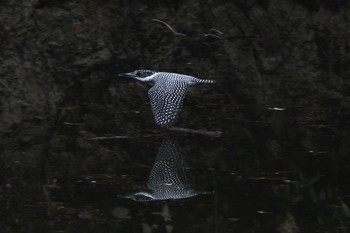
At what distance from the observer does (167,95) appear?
559 centimetres

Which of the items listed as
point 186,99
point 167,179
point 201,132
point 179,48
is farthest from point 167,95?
point 179,48

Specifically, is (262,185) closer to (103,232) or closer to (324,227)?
(324,227)

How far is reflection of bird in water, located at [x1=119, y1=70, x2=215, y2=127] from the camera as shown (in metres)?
5.45

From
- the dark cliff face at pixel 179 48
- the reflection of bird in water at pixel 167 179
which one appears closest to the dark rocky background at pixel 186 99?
the dark cliff face at pixel 179 48

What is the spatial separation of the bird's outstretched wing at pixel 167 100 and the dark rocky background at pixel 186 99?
143 mm

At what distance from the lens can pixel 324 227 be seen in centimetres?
423

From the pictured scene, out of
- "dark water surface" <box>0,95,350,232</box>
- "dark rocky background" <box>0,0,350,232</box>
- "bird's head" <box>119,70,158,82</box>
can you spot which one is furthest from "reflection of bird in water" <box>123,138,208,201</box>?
"bird's head" <box>119,70,158,82</box>

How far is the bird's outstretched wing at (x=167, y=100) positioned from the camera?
214 inches

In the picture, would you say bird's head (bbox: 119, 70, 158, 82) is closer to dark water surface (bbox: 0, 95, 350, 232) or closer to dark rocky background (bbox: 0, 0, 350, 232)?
dark rocky background (bbox: 0, 0, 350, 232)

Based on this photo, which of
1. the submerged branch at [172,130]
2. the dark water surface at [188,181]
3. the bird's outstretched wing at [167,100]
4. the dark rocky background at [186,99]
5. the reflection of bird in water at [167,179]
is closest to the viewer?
the dark water surface at [188,181]

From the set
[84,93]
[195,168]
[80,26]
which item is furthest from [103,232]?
[80,26]

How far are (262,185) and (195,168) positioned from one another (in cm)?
43

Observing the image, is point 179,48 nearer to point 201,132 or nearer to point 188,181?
point 201,132

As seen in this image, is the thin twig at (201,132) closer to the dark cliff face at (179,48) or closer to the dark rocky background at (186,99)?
the dark rocky background at (186,99)
